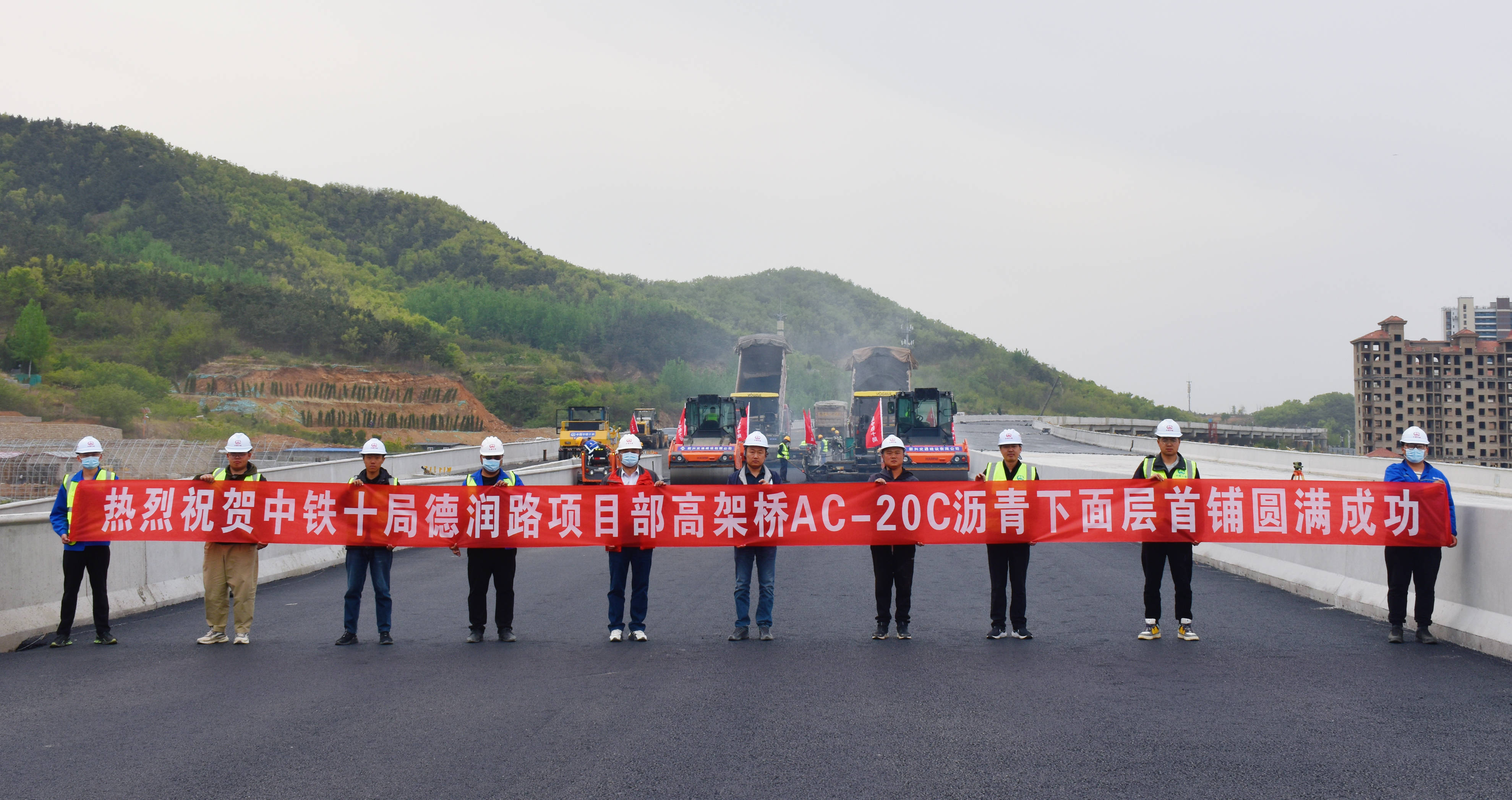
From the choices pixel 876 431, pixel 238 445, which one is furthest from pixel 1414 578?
pixel 876 431

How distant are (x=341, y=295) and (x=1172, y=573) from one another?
395ft

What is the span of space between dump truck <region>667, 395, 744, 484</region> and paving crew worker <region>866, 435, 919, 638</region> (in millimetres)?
19085

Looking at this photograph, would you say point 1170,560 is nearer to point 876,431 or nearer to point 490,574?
point 490,574

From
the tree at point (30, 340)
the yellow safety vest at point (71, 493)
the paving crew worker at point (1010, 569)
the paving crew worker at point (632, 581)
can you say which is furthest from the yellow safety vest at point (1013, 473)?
the tree at point (30, 340)

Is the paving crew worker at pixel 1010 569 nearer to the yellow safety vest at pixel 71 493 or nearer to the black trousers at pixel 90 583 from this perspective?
the black trousers at pixel 90 583

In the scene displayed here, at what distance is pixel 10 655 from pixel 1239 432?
118740 millimetres

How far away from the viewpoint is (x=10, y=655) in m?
9.44

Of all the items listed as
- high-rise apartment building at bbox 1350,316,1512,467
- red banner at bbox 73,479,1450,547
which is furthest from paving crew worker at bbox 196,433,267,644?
high-rise apartment building at bbox 1350,316,1512,467

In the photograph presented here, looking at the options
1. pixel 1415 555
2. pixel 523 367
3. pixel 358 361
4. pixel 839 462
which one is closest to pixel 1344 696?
pixel 1415 555

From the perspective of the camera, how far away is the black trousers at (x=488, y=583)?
9797 mm

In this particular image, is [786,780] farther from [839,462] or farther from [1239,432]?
[1239,432]

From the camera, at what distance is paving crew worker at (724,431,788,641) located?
9.70m

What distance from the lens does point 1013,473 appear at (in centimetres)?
1024

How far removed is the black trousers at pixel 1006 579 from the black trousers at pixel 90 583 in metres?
8.62
